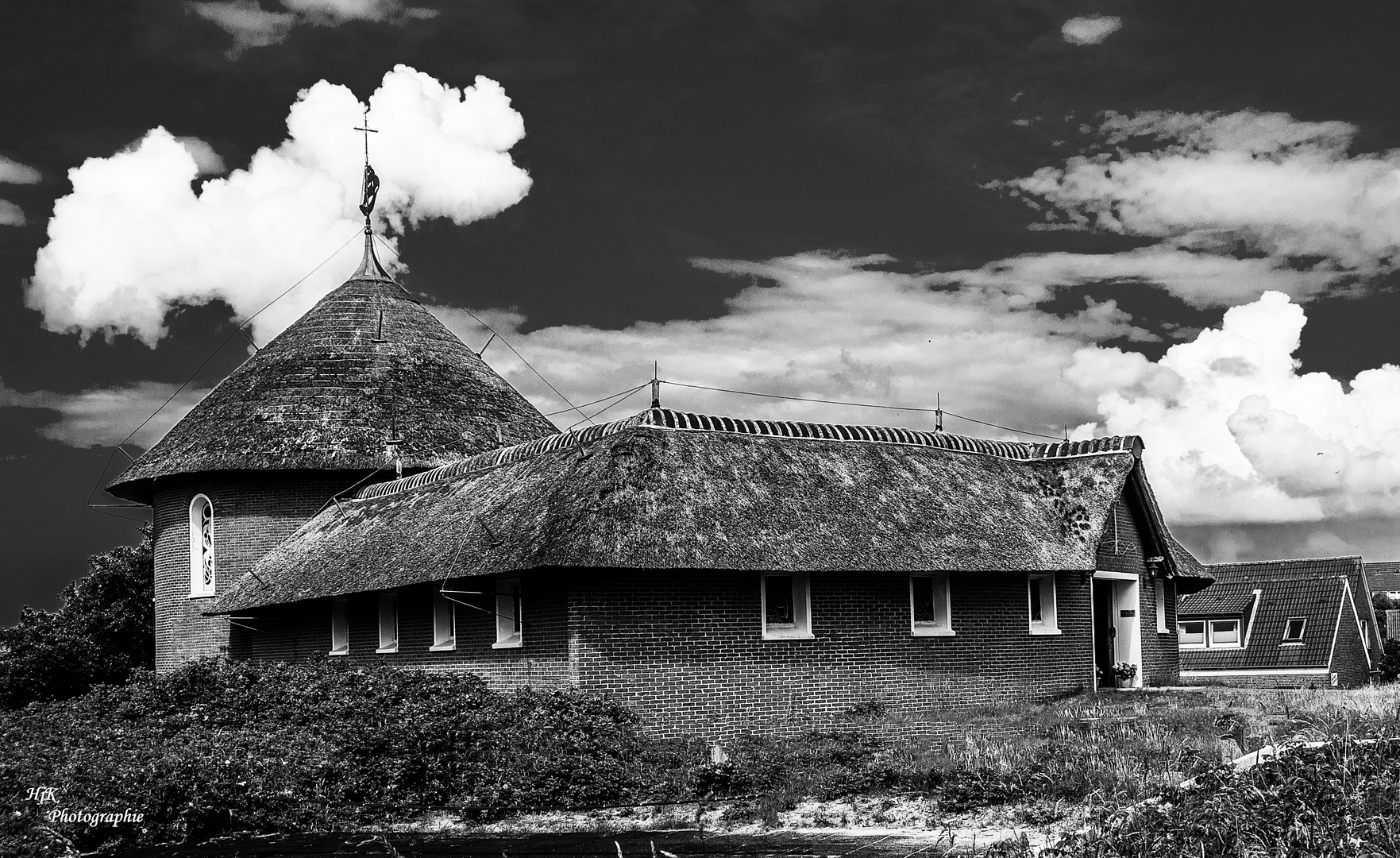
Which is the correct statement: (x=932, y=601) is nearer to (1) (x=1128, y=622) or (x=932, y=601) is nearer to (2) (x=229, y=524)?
(1) (x=1128, y=622)

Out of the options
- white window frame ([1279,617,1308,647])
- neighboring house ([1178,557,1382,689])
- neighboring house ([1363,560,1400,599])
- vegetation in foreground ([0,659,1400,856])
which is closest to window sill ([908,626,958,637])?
vegetation in foreground ([0,659,1400,856])

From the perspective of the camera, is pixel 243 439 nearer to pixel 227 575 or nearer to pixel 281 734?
pixel 227 575

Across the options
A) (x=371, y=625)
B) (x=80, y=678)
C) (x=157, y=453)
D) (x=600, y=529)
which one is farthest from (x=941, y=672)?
(x=80, y=678)

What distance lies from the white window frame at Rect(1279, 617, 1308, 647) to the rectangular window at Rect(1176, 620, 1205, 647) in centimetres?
315

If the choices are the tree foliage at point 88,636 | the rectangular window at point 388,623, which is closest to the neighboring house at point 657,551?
the rectangular window at point 388,623

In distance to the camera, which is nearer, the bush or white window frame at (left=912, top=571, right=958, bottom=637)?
the bush

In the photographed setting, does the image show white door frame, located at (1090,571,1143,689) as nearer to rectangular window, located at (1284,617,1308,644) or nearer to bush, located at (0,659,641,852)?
bush, located at (0,659,641,852)

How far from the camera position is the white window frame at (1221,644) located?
54688 mm

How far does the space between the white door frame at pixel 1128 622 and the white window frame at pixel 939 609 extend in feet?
19.1

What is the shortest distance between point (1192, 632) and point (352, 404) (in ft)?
121

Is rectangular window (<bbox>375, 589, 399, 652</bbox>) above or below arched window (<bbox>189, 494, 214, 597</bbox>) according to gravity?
below

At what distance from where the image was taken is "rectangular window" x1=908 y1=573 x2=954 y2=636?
26.1 meters

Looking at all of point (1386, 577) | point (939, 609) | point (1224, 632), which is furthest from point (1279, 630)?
point (1386, 577)

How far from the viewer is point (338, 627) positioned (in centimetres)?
2864
